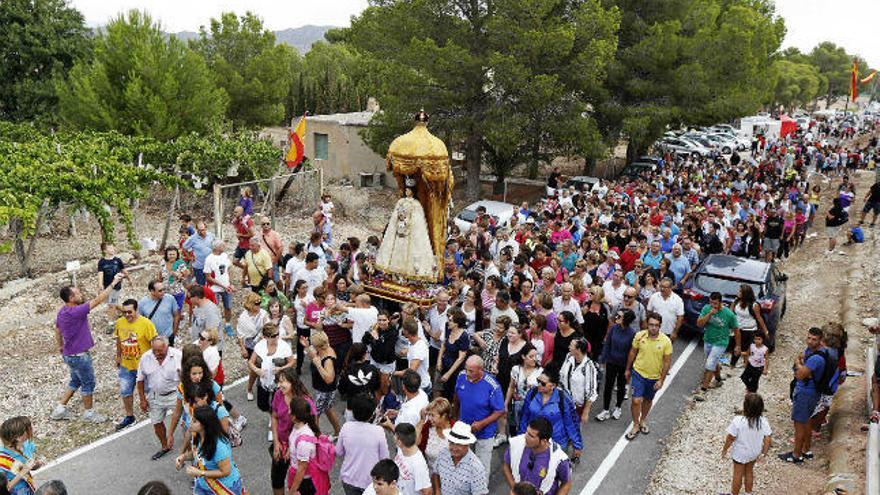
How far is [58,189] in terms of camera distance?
12414mm

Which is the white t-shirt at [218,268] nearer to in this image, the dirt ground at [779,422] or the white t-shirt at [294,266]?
the white t-shirt at [294,266]

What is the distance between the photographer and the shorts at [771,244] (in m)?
15.0

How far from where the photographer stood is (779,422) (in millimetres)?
8367

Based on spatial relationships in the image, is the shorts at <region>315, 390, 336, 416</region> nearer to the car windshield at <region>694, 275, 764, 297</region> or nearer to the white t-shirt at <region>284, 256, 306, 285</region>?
the white t-shirt at <region>284, 256, 306, 285</region>

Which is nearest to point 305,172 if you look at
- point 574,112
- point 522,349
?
point 574,112

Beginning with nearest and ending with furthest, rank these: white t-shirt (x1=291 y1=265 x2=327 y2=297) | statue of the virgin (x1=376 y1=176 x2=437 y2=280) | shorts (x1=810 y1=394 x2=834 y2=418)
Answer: shorts (x1=810 y1=394 x2=834 y2=418) → white t-shirt (x1=291 y1=265 x2=327 y2=297) → statue of the virgin (x1=376 y1=176 x2=437 y2=280)

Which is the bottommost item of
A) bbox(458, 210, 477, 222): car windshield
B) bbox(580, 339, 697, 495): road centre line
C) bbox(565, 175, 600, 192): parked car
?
bbox(580, 339, 697, 495): road centre line

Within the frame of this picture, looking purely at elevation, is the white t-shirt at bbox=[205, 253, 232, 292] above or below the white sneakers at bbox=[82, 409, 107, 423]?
above

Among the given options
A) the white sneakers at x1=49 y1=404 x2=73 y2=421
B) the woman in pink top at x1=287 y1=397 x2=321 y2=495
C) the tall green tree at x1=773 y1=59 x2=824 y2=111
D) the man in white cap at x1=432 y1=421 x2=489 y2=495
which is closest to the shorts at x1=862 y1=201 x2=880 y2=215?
the man in white cap at x1=432 y1=421 x2=489 y2=495

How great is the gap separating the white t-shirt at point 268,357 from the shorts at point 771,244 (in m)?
12.1

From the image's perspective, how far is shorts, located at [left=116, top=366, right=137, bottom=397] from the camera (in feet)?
24.0

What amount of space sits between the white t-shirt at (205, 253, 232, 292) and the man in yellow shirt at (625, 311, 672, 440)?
5850 millimetres

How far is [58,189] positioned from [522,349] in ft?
32.6

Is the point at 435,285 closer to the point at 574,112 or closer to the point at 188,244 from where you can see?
the point at 188,244
